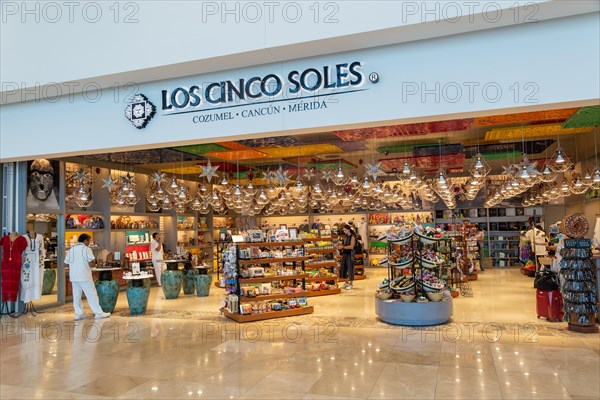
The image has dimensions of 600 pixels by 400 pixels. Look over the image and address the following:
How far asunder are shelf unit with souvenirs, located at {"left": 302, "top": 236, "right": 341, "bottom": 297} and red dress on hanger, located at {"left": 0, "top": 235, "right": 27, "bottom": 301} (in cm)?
583

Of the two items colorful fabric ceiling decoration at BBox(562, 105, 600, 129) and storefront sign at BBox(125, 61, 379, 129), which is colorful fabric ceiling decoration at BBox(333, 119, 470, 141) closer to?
colorful fabric ceiling decoration at BBox(562, 105, 600, 129)

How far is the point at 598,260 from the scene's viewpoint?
6875 millimetres

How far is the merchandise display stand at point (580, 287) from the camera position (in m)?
6.68

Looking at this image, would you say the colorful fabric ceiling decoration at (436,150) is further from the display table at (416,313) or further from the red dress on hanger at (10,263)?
the red dress on hanger at (10,263)

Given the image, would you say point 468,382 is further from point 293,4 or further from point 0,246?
point 0,246

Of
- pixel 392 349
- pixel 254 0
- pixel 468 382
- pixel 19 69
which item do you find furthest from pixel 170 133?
pixel 468 382

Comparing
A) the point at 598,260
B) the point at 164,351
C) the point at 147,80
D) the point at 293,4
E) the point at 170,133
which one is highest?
the point at 293,4

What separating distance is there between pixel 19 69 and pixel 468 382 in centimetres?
710

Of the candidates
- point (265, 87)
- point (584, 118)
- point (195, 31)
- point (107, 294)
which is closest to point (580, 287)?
point (584, 118)

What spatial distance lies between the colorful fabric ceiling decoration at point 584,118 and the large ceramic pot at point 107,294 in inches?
338

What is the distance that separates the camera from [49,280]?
10227 millimetres

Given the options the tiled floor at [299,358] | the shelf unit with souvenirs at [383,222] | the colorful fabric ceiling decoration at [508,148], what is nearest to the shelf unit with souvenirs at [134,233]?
the tiled floor at [299,358]

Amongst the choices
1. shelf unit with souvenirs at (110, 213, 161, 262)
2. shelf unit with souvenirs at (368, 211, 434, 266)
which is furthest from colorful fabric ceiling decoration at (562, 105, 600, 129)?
shelf unit with souvenirs at (110, 213, 161, 262)

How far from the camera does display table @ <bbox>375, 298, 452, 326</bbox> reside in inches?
289
